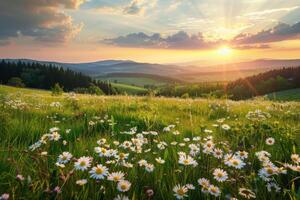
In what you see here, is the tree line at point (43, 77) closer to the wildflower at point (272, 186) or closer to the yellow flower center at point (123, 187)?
the wildflower at point (272, 186)

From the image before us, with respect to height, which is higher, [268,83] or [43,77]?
[43,77]

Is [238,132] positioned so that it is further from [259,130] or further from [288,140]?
[288,140]

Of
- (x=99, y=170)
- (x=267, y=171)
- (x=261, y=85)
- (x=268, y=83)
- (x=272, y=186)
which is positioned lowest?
(x=261, y=85)

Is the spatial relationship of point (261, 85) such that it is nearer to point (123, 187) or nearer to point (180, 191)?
point (180, 191)

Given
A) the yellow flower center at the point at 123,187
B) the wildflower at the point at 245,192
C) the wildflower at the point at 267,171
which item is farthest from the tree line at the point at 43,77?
the yellow flower center at the point at 123,187

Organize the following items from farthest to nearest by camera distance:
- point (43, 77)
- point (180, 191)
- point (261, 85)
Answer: point (43, 77) < point (261, 85) < point (180, 191)

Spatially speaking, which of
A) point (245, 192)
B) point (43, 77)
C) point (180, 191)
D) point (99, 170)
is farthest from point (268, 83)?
point (99, 170)

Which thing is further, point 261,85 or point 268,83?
point 261,85

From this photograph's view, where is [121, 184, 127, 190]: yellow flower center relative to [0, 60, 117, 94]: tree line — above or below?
above

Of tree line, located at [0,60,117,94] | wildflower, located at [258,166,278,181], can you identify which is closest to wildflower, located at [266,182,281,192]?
wildflower, located at [258,166,278,181]

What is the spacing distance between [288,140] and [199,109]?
648cm

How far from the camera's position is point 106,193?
2857mm

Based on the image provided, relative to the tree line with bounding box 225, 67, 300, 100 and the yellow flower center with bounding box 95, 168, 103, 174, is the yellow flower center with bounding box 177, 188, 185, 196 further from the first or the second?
the tree line with bounding box 225, 67, 300, 100

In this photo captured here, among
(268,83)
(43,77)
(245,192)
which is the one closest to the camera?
(245,192)
